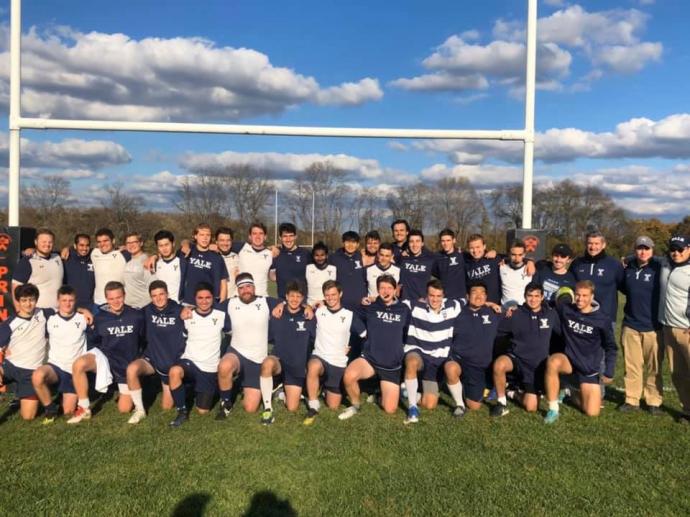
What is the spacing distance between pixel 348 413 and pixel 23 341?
3.02m

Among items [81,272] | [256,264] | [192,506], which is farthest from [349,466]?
[81,272]

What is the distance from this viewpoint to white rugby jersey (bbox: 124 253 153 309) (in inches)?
232

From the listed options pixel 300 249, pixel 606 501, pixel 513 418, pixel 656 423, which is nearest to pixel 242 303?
pixel 300 249

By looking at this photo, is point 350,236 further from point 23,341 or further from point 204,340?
point 23,341

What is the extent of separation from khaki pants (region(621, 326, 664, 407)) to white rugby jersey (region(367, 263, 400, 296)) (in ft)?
7.67

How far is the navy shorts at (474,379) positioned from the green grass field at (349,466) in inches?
10.3

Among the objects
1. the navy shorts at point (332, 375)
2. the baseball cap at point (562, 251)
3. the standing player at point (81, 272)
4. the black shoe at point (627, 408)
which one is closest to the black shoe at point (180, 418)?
the navy shorts at point (332, 375)

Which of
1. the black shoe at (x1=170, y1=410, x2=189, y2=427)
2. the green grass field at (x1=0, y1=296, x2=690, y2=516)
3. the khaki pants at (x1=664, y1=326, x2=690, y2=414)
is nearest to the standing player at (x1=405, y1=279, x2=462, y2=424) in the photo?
the green grass field at (x1=0, y1=296, x2=690, y2=516)

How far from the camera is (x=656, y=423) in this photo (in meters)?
4.75

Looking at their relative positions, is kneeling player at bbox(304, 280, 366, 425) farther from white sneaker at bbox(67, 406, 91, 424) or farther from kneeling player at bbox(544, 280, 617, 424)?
white sneaker at bbox(67, 406, 91, 424)

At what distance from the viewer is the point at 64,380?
4.95m

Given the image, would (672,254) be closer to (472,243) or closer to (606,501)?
(472,243)

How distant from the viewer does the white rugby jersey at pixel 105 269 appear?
5.90 m

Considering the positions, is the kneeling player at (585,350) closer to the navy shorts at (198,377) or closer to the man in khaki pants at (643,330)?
the man in khaki pants at (643,330)
